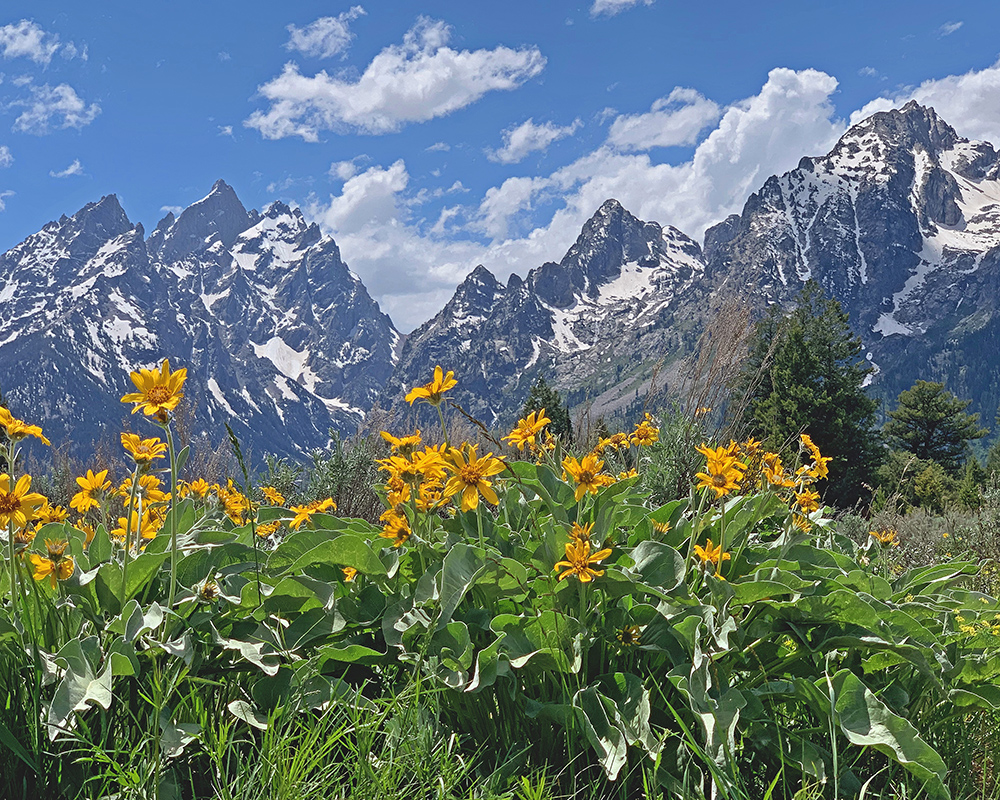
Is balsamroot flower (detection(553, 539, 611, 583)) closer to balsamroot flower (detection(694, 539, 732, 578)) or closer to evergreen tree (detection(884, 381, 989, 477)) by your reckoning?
balsamroot flower (detection(694, 539, 732, 578))

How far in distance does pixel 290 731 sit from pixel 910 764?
1.16 metres

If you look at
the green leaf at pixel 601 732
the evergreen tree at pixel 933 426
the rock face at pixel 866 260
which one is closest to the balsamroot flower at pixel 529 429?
the green leaf at pixel 601 732

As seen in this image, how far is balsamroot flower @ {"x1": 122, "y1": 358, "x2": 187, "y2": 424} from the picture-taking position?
1.32 meters

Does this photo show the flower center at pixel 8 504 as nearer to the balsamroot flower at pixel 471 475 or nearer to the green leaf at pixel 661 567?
the balsamroot flower at pixel 471 475

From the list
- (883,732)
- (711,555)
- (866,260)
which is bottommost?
(866,260)

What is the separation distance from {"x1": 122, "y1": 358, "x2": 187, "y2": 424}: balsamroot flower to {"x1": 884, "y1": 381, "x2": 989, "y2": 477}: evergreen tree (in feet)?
121

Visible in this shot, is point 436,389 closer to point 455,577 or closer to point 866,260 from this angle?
point 455,577

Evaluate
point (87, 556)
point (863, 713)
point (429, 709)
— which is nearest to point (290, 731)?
point (429, 709)

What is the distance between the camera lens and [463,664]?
134cm

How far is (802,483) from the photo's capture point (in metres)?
2.23

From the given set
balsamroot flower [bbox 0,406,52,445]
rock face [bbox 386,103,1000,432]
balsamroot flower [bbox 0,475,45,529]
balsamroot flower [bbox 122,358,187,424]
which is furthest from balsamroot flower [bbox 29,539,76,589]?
rock face [bbox 386,103,1000,432]

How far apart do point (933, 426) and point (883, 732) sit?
38.5 m

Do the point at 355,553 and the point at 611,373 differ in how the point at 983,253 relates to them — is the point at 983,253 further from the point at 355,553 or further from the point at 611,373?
the point at 355,553

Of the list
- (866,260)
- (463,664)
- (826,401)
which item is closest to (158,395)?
(463,664)
